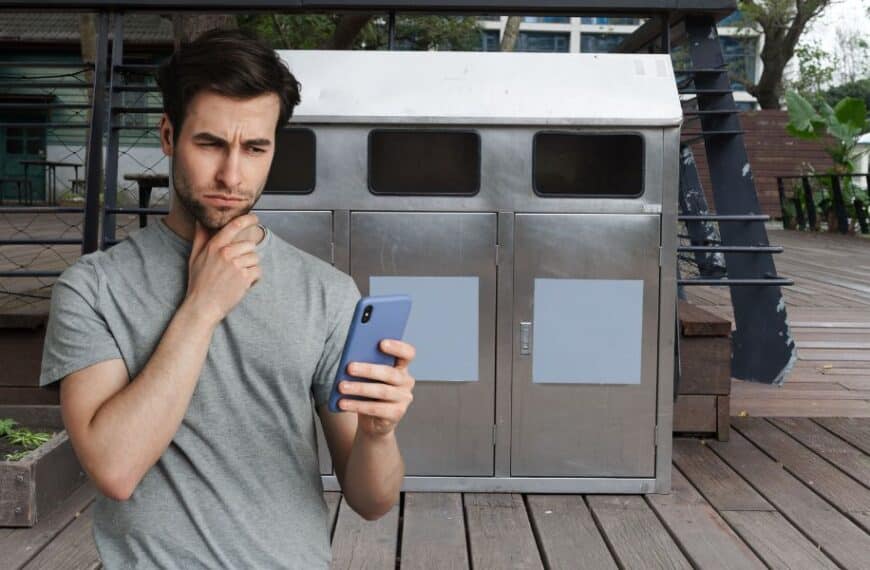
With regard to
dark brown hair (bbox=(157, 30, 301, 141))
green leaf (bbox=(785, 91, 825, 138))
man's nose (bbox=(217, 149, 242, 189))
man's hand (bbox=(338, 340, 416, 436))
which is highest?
green leaf (bbox=(785, 91, 825, 138))

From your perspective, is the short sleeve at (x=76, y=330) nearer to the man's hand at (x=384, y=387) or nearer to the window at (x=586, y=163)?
the man's hand at (x=384, y=387)

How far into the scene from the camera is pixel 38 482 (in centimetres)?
388

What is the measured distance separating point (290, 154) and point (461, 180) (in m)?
0.71

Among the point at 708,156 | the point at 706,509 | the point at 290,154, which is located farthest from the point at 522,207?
the point at 708,156

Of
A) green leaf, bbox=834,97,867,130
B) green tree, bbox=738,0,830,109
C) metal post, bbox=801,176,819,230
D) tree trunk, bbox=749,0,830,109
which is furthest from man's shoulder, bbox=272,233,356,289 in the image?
tree trunk, bbox=749,0,830,109

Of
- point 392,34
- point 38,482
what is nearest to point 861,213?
point 392,34

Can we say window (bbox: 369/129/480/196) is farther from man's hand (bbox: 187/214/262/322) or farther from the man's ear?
man's hand (bbox: 187/214/262/322)

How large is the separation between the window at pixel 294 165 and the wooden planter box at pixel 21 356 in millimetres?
1586

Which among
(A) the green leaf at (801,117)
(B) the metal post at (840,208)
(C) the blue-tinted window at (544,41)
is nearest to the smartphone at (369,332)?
(A) the green leaf at (801,117)

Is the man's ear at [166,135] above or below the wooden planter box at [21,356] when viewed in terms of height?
above

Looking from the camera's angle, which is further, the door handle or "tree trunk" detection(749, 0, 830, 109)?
"tree trunk" detection(749, 0, 830, 109)

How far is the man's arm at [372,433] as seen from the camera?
4.57ft

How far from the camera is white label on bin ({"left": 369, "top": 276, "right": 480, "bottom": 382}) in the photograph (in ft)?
14.1

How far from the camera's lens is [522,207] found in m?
4.28
